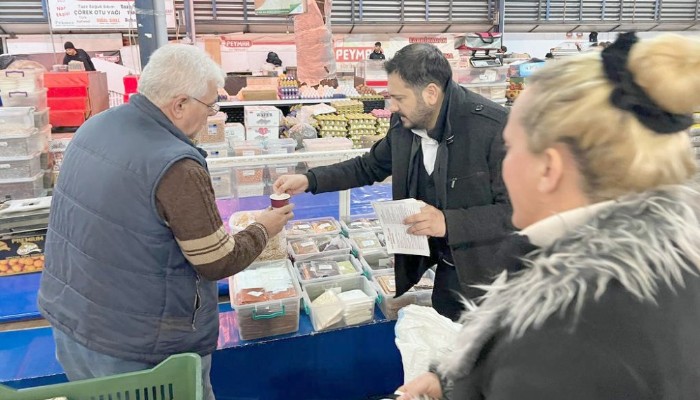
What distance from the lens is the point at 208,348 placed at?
209 centimetres

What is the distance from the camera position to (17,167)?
15.9 feet

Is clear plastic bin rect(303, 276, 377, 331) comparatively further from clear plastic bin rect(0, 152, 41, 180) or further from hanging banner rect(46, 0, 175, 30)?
hanging banner rect(46, 0, 175, 30)

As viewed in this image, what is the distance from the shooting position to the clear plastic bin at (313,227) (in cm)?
348

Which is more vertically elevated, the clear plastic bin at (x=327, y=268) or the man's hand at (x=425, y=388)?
the man's hand at (x=425, y=388)

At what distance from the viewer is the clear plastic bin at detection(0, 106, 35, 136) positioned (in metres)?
4.76

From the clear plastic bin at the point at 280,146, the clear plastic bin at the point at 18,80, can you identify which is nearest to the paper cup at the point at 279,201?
the clear plastic bin at the point at 280,146

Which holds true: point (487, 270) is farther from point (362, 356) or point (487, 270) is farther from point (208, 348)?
point (208, 348)

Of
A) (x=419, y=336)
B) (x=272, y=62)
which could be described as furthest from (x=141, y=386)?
(x=272, y=62)

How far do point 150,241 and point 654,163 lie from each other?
4.88 ft

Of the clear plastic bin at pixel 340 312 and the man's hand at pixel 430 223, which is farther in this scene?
the clear plastic bin at pixel 340 312

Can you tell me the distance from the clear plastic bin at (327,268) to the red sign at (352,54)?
10212mm

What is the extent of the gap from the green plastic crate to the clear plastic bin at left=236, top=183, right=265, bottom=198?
187 cm

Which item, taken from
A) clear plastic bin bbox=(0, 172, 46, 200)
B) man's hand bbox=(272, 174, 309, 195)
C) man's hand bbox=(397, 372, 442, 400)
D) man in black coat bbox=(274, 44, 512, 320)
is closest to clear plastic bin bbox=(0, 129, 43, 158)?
clear plastic bin bbox=(0, 172, 46, 200)

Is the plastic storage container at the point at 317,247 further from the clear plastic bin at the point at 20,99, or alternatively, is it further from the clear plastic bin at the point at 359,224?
the clear plastic bin at the point at 20,99
